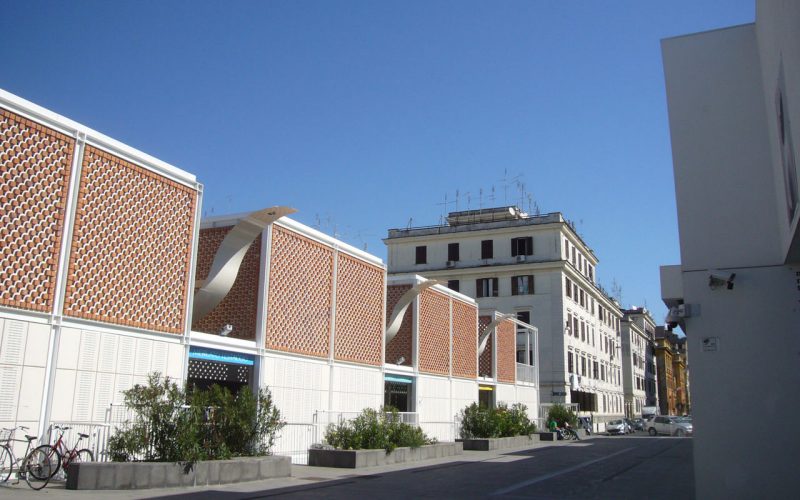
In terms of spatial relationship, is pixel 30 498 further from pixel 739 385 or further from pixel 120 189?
pixel 739 385

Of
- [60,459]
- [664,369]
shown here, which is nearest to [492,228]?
[60,459]

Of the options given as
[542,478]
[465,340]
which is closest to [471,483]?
[542,478]

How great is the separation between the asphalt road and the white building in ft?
8.05

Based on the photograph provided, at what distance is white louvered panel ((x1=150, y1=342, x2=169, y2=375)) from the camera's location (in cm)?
1563

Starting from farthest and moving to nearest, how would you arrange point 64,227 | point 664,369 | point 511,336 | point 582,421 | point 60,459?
1. point 664,369
2. point 582,421
3. point 511,336
4. point 64,227
5. point 60,459

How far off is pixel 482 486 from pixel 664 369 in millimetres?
105128

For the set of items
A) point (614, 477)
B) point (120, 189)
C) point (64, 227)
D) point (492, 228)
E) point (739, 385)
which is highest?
point (492, 228)

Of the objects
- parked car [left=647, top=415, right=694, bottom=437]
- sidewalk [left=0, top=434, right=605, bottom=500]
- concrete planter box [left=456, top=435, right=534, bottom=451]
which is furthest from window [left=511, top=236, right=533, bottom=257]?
sidewalk [left=0, top=434, right=605, bottom=500]

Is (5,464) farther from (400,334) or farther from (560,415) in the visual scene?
(560,415)

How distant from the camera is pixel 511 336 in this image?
132ft

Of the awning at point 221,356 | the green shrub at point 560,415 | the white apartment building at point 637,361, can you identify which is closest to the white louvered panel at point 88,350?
the awning at point 221,356

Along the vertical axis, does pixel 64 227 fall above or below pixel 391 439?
above

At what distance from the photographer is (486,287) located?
55.4 meters

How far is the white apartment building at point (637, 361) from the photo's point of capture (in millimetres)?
80062
